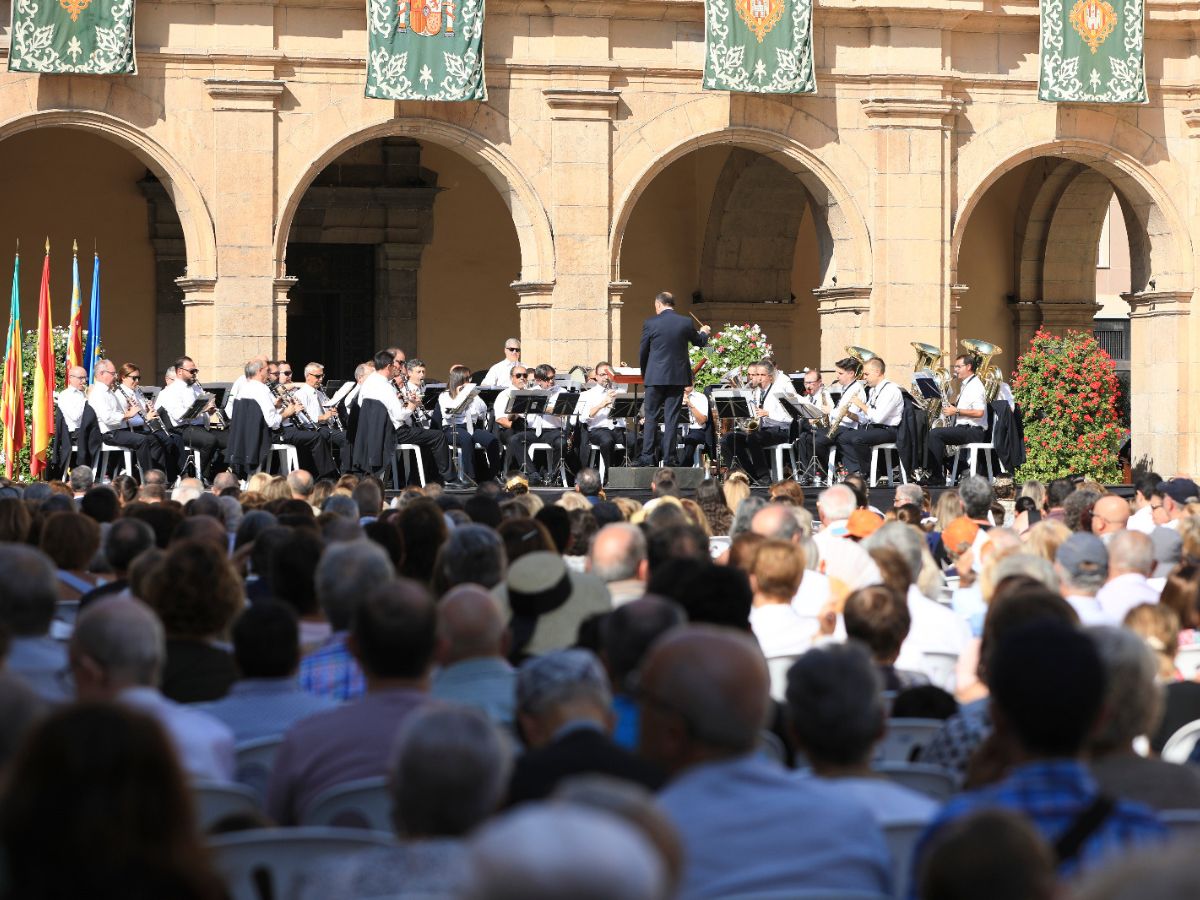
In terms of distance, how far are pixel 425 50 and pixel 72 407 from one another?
468cm

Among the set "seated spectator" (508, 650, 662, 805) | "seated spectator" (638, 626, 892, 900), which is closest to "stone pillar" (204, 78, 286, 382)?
"seated spectator" (508, 650, 662, 805)

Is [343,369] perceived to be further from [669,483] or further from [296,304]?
[669,483]

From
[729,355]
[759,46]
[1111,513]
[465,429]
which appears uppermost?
[759,46]

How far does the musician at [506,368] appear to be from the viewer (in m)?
17.9

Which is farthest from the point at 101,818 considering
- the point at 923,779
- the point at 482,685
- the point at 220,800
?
the point at 482,685

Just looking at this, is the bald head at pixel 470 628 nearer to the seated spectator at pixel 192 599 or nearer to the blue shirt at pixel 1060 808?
the seated spectator at pixel 192 599

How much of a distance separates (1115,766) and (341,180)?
65.4 ft

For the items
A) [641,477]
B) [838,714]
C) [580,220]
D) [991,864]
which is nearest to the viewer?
[991,864]

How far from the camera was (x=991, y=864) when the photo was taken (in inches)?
102

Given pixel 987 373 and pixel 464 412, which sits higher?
pixel 987 373

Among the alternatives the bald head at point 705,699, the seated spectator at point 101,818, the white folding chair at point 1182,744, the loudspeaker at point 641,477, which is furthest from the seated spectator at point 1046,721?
the loudspeaker at point 641,477

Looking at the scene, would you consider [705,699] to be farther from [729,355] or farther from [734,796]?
[729,355]

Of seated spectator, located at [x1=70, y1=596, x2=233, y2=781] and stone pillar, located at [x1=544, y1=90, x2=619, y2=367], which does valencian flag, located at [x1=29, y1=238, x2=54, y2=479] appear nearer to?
stone pillar, located at [x1=544, y1=90, x2=619, y2=367]

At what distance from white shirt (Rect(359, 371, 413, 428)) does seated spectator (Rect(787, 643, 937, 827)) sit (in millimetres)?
12542
